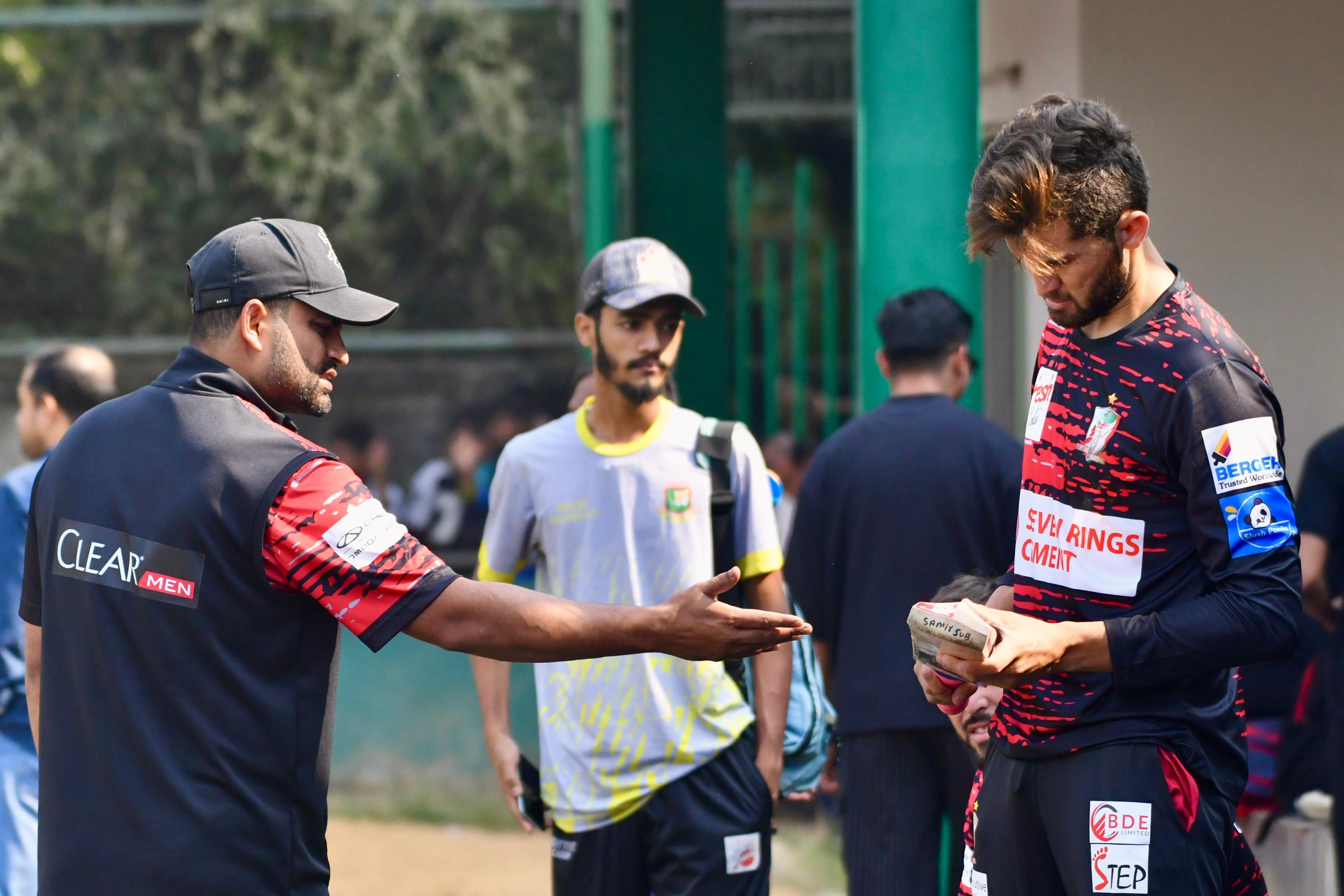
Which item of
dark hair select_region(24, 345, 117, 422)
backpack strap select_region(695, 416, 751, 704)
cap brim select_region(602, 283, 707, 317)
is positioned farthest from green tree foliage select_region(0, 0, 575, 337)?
backpack strap select_region(695, 416, 751, 704)

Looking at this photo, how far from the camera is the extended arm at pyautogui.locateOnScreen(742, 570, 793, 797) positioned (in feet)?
12.8

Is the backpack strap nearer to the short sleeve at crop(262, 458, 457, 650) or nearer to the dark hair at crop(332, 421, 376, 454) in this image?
the short sleeve at crop(262, 458, 457, 650)

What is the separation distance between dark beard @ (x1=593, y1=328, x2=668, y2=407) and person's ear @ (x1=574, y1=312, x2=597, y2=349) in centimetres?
6

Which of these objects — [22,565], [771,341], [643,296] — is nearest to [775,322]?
[771,341]

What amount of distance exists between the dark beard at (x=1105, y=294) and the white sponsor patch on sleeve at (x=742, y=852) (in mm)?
1691

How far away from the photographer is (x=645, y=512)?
3.82 metres

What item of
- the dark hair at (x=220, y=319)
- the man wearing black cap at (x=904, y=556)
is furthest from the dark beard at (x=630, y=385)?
the dark hair at (x=220, y=319)

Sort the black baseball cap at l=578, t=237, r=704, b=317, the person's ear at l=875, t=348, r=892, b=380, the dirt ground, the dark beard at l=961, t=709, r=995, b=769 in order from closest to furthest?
the dark beard at l=961, t=709, r=995, b=769
the black baseball cap at l=578, t=237, r=704, b=317
the person's ear at l=875, t=348, r=892, b=380
the dirt ground

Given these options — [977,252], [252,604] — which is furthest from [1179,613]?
[252,604]

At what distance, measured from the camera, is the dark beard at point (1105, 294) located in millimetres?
2572

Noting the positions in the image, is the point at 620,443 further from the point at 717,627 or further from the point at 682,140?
the point at 682,140

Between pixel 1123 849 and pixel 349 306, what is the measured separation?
5.39 ft

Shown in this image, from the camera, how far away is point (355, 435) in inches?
454

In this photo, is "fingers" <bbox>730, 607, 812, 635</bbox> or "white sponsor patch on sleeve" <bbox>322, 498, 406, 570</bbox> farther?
"fingers" <bbox>730, 607, 812, 635</bbox>
